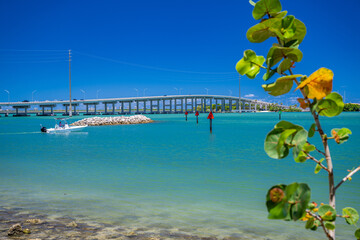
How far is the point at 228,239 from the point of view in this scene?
6.11 meters

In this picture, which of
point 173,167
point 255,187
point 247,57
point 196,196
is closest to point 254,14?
point 247,57

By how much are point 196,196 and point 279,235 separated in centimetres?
383

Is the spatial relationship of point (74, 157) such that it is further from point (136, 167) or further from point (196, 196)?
point (196, 196)

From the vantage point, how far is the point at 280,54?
4.49 feet

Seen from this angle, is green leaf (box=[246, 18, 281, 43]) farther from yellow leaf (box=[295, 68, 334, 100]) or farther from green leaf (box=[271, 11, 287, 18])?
yellow leaf (box=[295, 68, 334, 100])

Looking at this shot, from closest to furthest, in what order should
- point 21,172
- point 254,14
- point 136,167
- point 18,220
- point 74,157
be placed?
point 254,14, point 18,220, point 21,172, point 136,167, point 74,157

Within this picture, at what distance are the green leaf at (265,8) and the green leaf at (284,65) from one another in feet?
0.68

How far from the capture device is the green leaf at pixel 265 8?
1.35m

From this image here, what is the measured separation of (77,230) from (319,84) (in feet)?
20.7

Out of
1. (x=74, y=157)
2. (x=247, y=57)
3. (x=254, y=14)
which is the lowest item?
(x=74, y=157)

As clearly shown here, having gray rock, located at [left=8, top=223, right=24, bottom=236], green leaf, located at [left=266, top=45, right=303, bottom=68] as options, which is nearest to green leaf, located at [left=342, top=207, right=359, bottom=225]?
green leaf, located at [left=266, top=45, right=303, bottom=68]

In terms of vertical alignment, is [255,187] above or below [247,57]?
below

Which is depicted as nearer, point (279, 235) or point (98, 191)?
point (279, 235)

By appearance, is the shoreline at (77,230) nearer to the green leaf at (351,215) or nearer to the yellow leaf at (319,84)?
the green leaf at (351,215)
